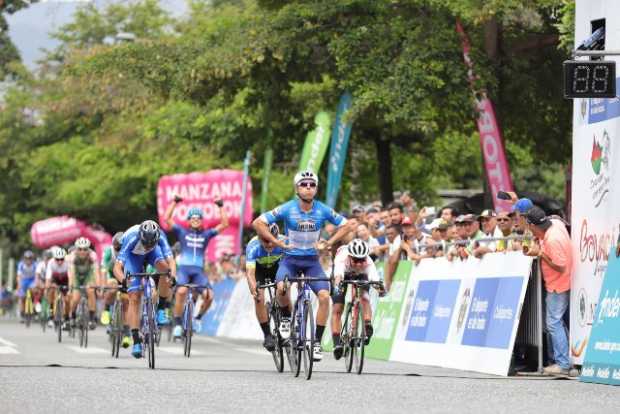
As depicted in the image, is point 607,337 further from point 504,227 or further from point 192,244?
point 192,244

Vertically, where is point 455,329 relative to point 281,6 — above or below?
below

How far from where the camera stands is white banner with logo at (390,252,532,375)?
18.3m

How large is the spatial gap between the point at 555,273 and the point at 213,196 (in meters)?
30.7

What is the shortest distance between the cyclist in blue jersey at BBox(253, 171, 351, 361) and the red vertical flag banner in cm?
811

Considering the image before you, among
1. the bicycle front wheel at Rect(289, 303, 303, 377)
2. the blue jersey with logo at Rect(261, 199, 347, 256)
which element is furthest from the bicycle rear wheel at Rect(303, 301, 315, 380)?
the blue jersey with logo at Rect(261, 199, 347, 256)

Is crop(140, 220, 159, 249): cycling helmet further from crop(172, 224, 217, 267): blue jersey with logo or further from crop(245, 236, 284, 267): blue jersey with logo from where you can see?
crop(172, 224, 217, 267): blue jersey with logo

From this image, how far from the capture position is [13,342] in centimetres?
2797

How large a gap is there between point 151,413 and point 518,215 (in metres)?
7.54

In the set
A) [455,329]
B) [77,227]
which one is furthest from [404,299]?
[77,227]

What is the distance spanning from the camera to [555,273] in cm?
1797

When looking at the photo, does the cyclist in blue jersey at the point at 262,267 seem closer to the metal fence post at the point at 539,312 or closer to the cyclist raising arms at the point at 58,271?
the metal fence post at the point at 539,312

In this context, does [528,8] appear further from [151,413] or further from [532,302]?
[151,413]

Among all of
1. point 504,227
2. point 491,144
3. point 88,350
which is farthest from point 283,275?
point 491,144

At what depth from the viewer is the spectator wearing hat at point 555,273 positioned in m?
17.7
